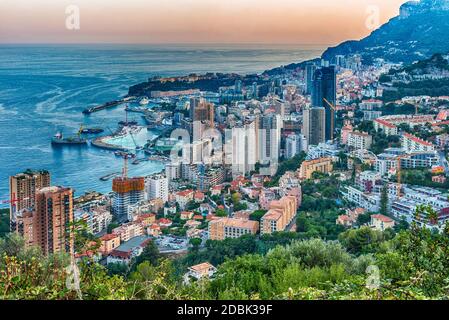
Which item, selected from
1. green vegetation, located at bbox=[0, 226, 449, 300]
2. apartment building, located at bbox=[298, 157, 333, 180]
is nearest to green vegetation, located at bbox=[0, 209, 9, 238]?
green vegetation, located at bbox=[0, 226, 449, 300]

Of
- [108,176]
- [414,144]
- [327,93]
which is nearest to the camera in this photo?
[108,176]

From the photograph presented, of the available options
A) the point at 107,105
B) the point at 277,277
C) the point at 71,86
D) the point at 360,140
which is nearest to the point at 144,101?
the point at 107,105

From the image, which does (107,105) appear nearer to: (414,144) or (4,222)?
(4,222)

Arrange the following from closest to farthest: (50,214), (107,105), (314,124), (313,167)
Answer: (50,214) → (107,105) → (313,167) → (314,124)

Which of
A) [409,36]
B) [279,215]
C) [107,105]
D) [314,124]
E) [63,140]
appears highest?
[409,36]

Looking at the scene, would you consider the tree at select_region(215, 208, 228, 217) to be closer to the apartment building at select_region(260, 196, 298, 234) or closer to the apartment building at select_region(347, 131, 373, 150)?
the apartment building at select_region(260, 196, 298, 234)
